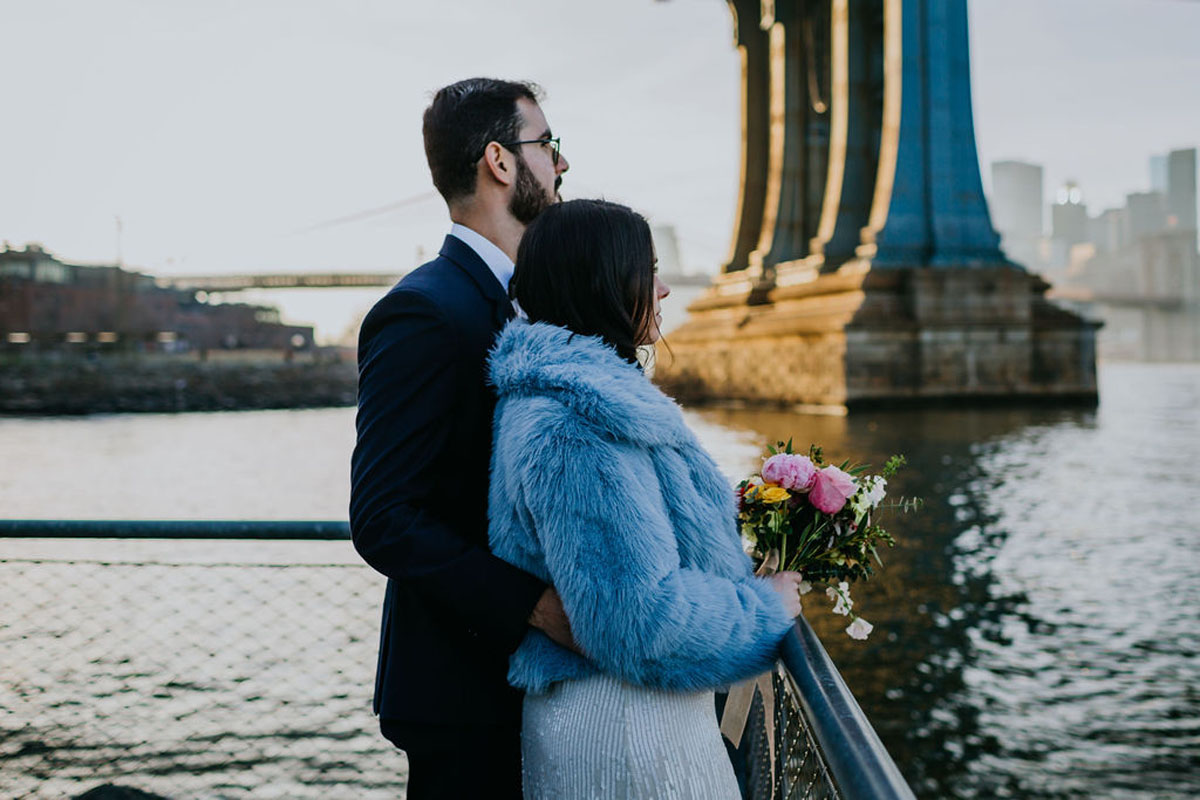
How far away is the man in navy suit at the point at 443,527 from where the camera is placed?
5.32 feet

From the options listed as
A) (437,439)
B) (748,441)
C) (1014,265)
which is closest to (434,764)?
(437,439)

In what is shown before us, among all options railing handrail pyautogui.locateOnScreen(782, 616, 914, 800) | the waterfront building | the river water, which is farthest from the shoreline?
railing handrail pyautogui.locateOnScreen(782, 616, 914, 800)

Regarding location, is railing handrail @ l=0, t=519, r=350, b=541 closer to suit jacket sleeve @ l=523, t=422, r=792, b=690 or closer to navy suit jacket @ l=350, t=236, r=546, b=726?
navy suit jacket @ l=350, t=236, r=546, b=726

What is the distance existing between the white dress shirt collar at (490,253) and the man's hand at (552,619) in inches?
22.0

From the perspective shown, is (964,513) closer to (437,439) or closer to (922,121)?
(437,439)

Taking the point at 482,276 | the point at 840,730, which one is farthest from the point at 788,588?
the point at 482,276

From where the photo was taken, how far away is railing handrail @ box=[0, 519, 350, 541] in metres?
3.02

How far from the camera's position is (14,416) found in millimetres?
37906

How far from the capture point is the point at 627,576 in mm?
1446

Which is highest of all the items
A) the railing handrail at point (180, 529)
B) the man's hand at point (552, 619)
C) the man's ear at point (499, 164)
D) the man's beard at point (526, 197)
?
the man's ear at point (499, 164)

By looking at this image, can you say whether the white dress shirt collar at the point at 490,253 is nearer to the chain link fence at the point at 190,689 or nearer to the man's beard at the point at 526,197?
the man's beard at the point at 526,197

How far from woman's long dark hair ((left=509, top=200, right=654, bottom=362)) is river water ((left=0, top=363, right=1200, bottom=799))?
100 inches

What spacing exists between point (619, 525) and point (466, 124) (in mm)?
825

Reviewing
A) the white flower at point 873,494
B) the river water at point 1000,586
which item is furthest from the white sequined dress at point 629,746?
the river water at point 1000,586
